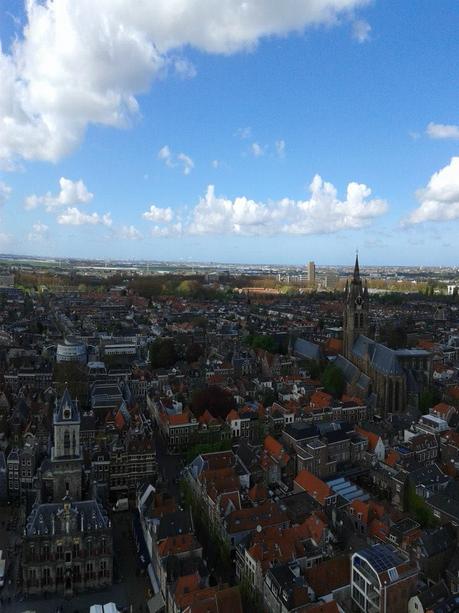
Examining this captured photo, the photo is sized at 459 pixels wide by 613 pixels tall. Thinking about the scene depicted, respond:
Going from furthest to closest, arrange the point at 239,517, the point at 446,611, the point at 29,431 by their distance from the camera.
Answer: the point at 29,431 → the point at 239,517 → the point at 446,611

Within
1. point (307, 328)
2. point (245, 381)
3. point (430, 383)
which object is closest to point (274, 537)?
point (245, 381)

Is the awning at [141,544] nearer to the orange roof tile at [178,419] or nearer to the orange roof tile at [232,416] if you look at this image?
the orange roof tile at [178,419]

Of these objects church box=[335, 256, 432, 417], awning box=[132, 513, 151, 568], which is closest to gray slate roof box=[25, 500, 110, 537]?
awning box=[132, 513, 151, 568]

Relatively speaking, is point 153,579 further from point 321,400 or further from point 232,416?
point 321,400

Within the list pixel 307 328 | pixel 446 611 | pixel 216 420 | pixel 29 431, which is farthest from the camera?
pixel 307 328

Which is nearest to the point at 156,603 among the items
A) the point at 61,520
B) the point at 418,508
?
the point at 61,520

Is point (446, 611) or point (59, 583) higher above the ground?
point (446, 611)

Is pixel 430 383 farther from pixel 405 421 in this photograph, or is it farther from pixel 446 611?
pixel 446 611

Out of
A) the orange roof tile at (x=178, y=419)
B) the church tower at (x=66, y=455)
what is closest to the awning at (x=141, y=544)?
the church tower at (x=66, y=455)
